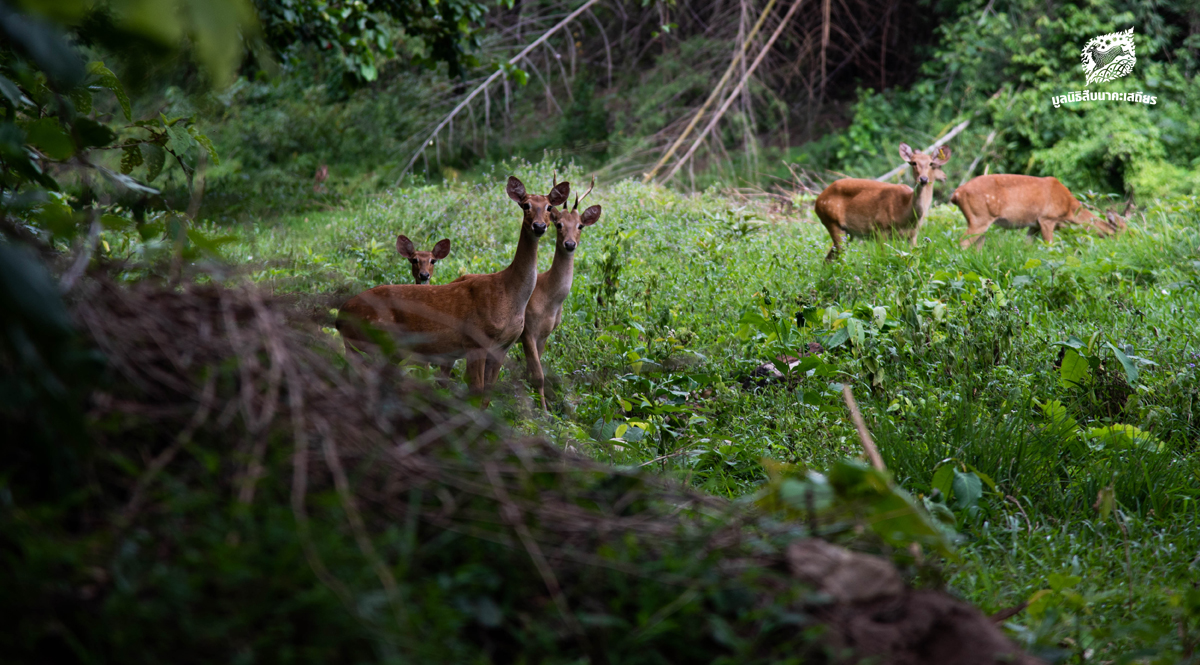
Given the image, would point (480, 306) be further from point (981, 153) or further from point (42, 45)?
point (981, 153)

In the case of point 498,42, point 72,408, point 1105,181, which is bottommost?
point 1105,181

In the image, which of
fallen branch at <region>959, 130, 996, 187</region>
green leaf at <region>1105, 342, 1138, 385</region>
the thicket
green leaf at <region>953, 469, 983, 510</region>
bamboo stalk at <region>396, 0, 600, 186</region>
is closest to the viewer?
green leaf at <region>953, 469, 983, 510</region>

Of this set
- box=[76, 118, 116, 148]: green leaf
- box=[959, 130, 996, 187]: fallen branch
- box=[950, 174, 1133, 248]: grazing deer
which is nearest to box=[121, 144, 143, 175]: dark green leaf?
box=[76, 118, 116, 148]: green leaf

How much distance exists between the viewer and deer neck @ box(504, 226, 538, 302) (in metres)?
5.76

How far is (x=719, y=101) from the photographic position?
14547 mm

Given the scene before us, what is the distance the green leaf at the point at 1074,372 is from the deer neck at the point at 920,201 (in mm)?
4105

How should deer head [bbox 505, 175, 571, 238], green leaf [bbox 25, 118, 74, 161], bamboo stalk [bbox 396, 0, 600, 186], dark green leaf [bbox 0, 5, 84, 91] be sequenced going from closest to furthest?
dark green leaf [bbox 0, 5, 84, 91] < green leaf [bbox 25, 118, 74, 161] < deer head [bbox 505, 175, 571, 238] < bamboo stalk [bbox 396, 0, 600, 186]

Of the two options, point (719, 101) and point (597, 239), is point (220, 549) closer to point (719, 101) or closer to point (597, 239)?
point (597, 239)

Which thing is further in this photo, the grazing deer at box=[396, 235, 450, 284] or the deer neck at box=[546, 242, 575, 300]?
the grazing deer at box=[396, 235, 450, 284]

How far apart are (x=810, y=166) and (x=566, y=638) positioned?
558 inches

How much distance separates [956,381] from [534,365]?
8.33 feet

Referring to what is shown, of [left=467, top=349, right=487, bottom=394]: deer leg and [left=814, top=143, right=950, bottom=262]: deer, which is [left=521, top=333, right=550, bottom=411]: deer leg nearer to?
[left=467, top=349, right=487, bottom=394]: deer leg

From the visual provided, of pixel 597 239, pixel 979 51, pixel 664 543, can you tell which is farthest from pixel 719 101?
pixel 664 543

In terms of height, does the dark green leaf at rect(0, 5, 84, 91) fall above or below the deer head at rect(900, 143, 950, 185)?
above
